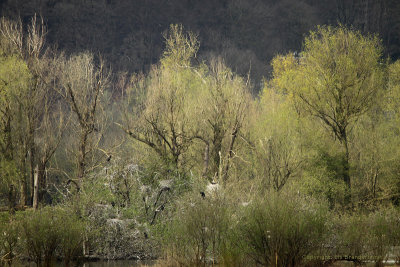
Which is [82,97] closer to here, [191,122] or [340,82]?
[191,122]

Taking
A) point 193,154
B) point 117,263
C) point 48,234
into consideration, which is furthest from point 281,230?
point 193,154

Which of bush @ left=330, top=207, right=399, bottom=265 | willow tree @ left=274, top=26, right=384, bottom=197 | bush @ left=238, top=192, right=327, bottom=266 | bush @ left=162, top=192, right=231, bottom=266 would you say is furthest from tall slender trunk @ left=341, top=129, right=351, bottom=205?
bush @ left=162, top=192, right=231, bottom=266

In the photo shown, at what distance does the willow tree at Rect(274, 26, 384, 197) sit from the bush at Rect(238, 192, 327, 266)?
47.7 ft

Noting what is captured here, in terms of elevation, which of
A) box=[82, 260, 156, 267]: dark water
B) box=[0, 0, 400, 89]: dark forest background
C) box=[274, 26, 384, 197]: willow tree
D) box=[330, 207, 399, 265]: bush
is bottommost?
box=[82, 260, 156, 267]: dark water

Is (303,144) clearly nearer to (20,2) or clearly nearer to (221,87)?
(221,87)

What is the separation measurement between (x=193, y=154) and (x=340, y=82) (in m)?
9.73

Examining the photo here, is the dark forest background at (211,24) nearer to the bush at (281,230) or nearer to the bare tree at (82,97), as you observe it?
the bare tree at (82,97)

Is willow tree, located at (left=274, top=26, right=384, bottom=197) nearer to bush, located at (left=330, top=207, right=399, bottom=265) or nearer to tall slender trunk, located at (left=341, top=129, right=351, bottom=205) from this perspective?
tall slender trunk, located at (left=341, top=129, right=351, bottom=205)

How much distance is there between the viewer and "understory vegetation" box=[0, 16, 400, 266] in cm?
2084

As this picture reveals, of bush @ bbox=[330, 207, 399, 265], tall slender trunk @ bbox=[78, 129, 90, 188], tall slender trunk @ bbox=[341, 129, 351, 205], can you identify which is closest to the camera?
bush @ bbox=[330, 207, 399, 265]

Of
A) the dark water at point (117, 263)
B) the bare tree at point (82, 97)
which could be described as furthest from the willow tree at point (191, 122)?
the dark water at point (117, 263)

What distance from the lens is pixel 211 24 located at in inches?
3351

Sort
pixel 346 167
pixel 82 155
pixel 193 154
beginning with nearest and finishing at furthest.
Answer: pixel 82 155
pixel 346 167
pixel 193 154

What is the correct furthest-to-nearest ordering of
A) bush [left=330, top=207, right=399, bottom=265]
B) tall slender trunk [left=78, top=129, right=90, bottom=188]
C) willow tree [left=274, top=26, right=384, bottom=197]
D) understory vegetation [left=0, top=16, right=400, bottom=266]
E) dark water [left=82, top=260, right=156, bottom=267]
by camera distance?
willow tree [left=274, top=26, right=384, bottom=197] < tall slender trunk [left=78, top=129, right=90, bottom=188] < dark water [left=82, top=260, right=156, bottom=267] < understory vegetation [left=0, top=16, right=400, bottom=266] < bush [left=330, top=207, right=399, bottom=265]
